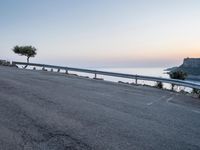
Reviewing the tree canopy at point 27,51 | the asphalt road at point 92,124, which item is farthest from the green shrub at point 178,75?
the tree canopy at point 27,51

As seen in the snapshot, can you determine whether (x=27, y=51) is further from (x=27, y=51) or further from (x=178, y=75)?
(x=178, y=75)

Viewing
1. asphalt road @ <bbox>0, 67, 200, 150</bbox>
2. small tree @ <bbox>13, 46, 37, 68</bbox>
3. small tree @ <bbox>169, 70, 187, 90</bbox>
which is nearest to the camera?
asphalt road @ <bbox>0, 67, 200, 150</bbox>

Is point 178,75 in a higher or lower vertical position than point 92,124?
higher

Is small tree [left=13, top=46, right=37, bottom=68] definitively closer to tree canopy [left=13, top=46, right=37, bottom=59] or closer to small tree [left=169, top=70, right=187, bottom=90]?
tree canopy [left=13, top=46, right=37, bottom=59]

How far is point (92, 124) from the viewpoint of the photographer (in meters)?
8.05

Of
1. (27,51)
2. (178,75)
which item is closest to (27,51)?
(27,51)

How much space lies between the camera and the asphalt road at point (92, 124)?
6.55 metres

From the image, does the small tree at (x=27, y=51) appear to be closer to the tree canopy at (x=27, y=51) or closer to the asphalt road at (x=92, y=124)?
the tree canopy at (x=27, y=51)

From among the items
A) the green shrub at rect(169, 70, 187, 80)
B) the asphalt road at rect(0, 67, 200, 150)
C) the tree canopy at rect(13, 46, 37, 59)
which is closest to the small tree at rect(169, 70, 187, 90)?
the green shrub at rect(169, 70, 187, 80)

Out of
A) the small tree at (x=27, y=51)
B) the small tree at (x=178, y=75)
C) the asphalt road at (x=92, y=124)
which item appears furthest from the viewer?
the small tree at (x=27, y=51)

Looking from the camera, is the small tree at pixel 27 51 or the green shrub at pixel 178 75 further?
the small tree at pixel 27 51

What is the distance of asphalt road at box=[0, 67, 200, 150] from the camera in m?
6.55

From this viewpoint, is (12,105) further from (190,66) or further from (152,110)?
(190,66)

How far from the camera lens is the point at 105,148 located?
6.23 m
